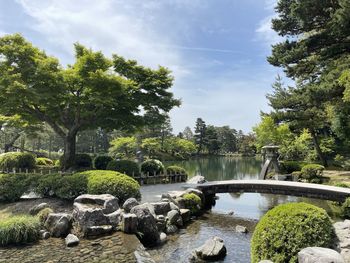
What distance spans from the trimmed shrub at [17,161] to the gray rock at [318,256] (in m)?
20.6

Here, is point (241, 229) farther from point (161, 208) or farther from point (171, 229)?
point (161, 208)

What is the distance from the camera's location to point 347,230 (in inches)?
250

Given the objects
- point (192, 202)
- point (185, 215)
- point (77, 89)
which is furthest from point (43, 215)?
point (77, 89)

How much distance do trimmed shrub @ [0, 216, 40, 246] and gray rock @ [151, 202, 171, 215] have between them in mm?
4465

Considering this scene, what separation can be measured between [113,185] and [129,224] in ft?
9.17

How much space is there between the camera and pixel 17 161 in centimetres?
2073

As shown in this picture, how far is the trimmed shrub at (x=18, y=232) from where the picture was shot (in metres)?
7.69

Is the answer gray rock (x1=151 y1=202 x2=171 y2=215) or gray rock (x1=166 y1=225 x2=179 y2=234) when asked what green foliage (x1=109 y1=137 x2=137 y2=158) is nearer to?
gray rock (x1=151 y1=202 x2=171 y2=215)

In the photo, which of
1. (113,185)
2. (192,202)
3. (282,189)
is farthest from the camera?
(282,189)

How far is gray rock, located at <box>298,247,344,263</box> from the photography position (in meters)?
4.72

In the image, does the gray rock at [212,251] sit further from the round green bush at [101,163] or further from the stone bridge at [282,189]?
the round green bush at [101,163]

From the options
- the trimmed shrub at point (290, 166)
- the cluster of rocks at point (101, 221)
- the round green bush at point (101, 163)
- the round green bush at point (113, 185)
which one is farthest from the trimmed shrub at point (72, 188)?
the trimmed shrub at point (290, 166)

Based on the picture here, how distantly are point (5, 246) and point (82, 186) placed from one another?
4205 mm

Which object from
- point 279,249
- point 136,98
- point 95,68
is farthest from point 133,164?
point 279,249
